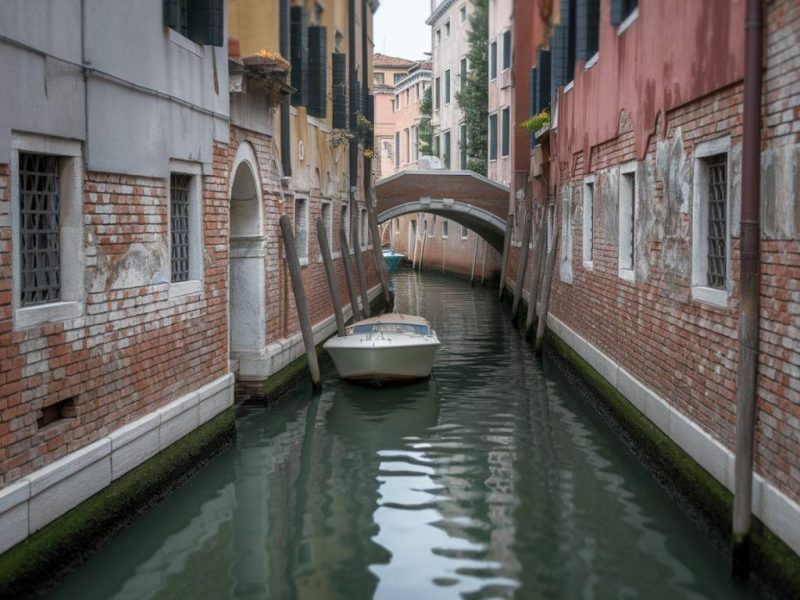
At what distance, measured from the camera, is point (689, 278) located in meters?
6.29

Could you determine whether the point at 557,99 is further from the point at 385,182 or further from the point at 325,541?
the point at 385,182

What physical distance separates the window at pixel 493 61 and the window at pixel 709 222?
20.6 m

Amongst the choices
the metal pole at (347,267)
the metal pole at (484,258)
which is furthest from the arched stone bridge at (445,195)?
the metal pole at (347,267)

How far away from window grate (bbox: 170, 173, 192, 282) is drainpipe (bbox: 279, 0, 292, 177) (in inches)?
121

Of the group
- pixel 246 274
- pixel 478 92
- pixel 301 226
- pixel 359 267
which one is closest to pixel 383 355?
pixel 246 274

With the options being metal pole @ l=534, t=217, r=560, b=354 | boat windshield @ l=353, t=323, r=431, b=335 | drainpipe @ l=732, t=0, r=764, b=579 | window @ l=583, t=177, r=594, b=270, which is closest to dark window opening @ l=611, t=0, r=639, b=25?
window @ l=583, t=177, r=594, b=270

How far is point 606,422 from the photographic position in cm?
857

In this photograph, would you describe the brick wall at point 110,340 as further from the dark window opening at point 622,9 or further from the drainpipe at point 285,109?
the dark window opening at point 622,9

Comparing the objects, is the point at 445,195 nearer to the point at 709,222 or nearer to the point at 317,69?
the point at 317,69

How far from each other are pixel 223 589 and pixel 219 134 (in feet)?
12.7

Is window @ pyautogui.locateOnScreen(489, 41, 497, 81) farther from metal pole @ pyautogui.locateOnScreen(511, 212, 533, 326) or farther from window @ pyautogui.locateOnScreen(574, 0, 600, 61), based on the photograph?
window @ pyautogui.locateOnScreen(574, 0, 600, 61)

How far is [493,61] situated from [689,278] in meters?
20.9

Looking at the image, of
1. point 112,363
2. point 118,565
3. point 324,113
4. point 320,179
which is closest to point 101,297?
point 112,363

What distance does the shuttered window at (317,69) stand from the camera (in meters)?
11.6
